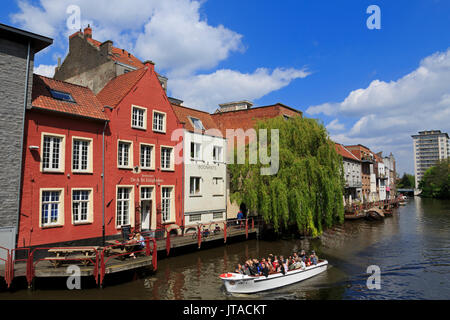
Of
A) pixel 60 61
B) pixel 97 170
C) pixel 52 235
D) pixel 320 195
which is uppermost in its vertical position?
pixel 60 61

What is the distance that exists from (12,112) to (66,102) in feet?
10.9

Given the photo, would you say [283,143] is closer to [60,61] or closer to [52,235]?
[52,235]

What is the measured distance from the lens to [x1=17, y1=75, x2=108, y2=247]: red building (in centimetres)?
1702

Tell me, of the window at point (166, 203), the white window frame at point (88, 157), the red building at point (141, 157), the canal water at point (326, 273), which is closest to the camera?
the canal water at point (326, 273)

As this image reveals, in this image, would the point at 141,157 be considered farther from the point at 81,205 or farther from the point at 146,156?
the point at 81,205

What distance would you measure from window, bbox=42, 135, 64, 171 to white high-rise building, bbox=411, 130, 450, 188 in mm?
197819

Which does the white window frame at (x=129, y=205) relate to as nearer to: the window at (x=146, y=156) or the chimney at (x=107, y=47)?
the window at (x=146, y=156)

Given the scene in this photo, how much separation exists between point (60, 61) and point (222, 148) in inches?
729

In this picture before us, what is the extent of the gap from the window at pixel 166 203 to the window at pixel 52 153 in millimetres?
7873

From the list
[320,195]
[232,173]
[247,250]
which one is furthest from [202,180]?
[320,195]

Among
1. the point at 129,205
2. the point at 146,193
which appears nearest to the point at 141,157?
the point at 146,193

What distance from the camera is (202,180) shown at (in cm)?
2784

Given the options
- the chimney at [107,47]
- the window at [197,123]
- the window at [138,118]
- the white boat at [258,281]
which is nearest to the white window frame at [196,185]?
the window at [197,123]

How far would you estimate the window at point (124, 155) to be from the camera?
2153 cm
